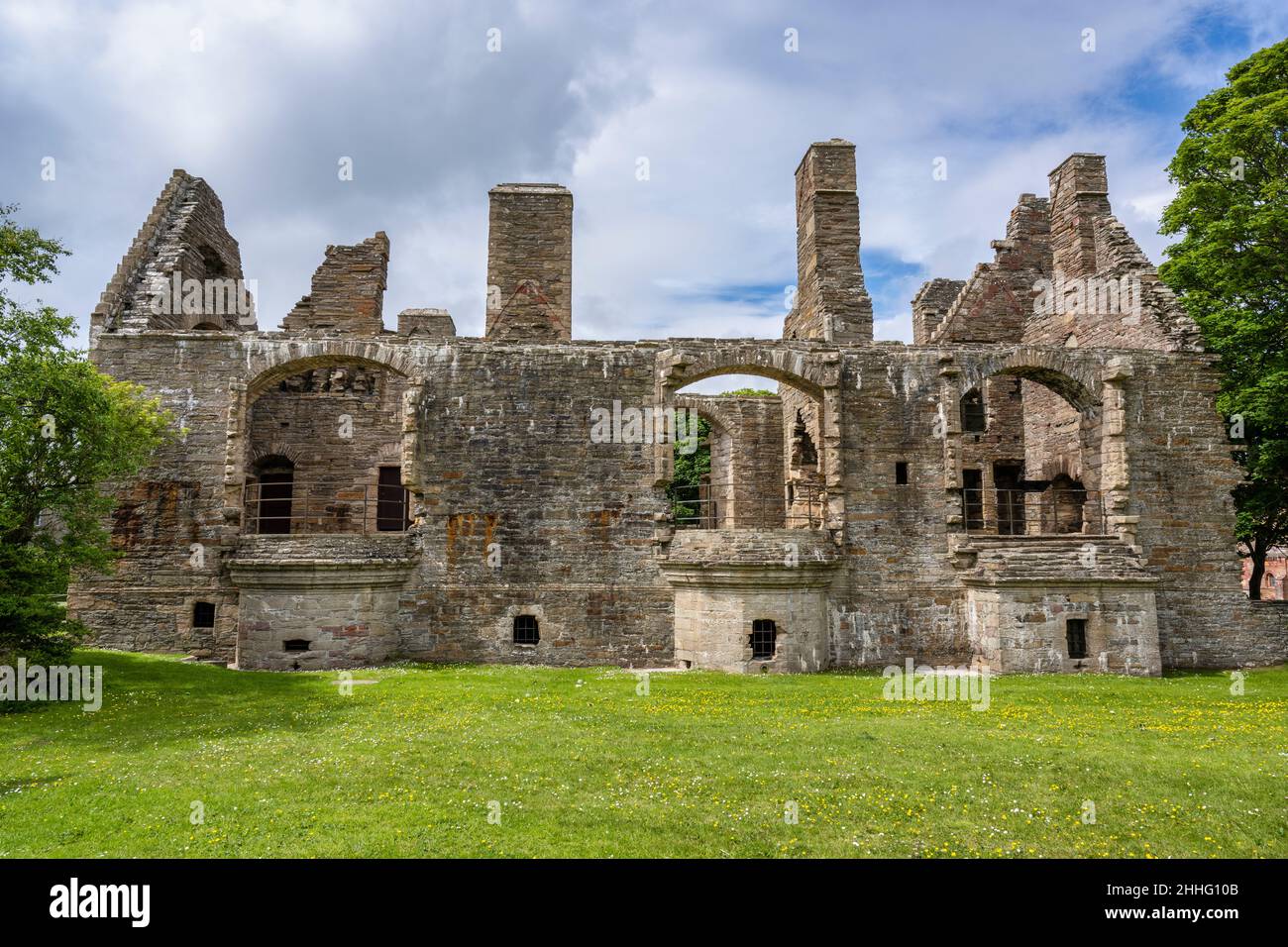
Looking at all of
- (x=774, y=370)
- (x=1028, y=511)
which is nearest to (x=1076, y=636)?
(x=1028, y=511)

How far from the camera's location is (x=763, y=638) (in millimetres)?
15422

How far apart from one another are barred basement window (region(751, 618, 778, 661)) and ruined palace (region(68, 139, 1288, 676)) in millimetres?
61

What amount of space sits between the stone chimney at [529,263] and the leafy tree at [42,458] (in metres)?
8.15

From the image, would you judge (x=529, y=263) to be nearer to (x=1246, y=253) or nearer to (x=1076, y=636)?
(x=1076, y=636)

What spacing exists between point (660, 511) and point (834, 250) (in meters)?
7.97

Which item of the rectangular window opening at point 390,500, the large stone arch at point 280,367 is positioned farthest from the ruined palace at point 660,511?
the rectangular window opening at point 390,500

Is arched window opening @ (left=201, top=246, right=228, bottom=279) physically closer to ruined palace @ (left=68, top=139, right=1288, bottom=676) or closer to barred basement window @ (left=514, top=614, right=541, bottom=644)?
ruined palace @ (left=68, top=139, right=1288, bottom=676)

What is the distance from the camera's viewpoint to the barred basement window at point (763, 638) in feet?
50.2

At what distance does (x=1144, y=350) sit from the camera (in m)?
17.9

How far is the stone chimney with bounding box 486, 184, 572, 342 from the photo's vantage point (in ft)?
58.5

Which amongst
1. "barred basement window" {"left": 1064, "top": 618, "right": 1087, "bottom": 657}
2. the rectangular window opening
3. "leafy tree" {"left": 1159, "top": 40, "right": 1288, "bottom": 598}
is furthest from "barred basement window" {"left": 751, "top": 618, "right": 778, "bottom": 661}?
"leafy tree" {"left": 1159, "top": 40, "right": 1288, "bottom": 598}

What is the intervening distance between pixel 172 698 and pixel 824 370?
14.0 metres

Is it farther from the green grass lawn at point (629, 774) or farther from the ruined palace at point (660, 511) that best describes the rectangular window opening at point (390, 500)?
the green grass lawn at point (629, 774)

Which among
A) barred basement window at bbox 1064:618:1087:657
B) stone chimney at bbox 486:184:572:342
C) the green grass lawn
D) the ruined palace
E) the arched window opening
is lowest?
the green grass lawn
